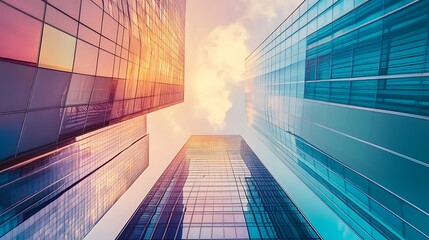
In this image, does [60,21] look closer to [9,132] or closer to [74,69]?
[74,69]

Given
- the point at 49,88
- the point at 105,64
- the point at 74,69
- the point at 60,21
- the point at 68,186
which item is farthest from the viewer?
the point at 68,186

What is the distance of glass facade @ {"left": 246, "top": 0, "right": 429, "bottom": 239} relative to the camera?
14.5 meters

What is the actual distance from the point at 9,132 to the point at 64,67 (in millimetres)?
4175

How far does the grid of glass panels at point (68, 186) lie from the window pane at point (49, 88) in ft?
73.7

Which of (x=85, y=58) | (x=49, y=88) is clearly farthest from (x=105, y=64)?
(x=49, y=88)

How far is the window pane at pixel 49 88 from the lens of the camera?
40.1 ft

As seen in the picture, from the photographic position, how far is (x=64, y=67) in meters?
14.0

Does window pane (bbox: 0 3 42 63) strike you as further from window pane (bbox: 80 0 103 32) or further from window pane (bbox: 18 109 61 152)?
window pane (bbox: 80 0 103 32)

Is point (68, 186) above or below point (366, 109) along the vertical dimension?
below

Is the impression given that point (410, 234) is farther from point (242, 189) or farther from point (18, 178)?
point (18, 178)

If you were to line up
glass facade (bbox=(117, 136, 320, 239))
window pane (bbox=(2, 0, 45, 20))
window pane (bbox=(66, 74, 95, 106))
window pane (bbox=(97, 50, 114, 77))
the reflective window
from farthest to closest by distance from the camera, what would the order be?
1. glass facade (bbox=(117, 136, 320, 239))
2. window pane (bbox=(97, 50, 114, 77))
3. window pane (bbox=(66, 74, 95, 106))
4. the reflective window
5. window pane (bbox=(2, 0, 45, 20))

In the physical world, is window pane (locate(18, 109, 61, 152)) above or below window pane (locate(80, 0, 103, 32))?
below

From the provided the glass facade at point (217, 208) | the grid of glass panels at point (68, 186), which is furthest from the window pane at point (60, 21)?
the glass facade at point (217, 208)

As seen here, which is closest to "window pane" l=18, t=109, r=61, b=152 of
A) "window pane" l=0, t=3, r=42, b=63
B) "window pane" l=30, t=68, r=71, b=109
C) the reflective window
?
"window pane" l=30, t=68, r=71, b=109
